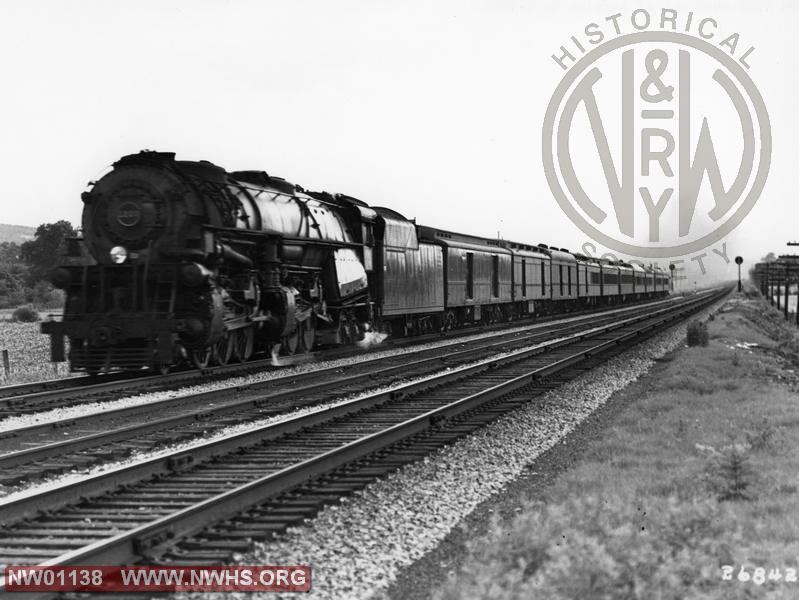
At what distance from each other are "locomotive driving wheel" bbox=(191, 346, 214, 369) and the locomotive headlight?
191cm

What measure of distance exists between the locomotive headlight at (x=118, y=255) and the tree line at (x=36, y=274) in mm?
42823

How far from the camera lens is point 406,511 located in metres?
6.13

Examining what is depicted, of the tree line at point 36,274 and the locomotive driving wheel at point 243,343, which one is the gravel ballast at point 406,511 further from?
the tree line at point 36,274

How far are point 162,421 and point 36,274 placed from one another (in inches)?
2350

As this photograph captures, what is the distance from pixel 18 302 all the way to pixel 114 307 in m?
48.0

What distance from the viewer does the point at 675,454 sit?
7.81 m

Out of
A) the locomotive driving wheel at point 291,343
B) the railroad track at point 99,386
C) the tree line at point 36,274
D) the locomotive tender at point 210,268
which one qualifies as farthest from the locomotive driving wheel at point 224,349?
the tree line at point 36,274

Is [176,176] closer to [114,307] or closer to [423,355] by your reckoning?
[114,307]

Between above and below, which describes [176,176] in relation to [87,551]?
above

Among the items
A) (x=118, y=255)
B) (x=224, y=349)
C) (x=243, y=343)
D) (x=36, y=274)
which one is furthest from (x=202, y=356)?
(x=36, y=274)

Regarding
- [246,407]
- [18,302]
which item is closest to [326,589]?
[246,407]

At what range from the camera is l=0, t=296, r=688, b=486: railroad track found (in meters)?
7.65

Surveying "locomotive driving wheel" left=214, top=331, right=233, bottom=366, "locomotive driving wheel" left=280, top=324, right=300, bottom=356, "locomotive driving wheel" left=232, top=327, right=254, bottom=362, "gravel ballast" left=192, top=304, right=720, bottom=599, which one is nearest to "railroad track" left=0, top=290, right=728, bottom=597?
"gravel ballast" left=192, top=304, right=720, bottom=599

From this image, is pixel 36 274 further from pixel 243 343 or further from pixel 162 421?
pixel 162 421
